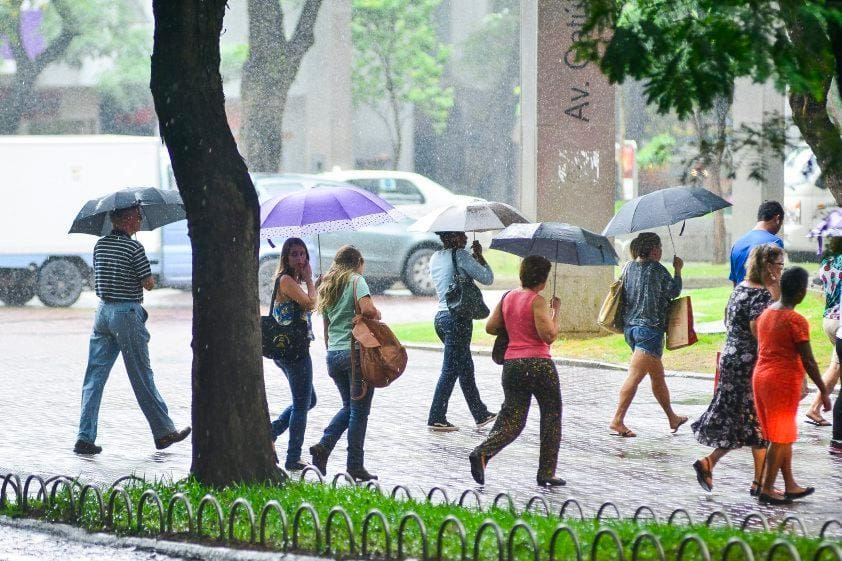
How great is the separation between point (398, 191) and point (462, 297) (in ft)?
45.1

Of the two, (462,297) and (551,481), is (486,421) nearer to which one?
(462,297)

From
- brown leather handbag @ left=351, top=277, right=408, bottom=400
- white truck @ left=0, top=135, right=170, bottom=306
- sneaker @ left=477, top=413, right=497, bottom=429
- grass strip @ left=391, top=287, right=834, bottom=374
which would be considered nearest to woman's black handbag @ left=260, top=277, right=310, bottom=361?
brown leather handbag @ left=351, top=277, right=408, bottom=400

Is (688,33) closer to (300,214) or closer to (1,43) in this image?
(300,214)

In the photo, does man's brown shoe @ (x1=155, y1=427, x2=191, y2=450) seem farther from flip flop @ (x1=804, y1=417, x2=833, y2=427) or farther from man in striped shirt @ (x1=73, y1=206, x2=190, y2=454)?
flip flop @ (x1=804, y1=417, x2=833, y2=427)

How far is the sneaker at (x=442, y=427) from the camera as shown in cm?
1121

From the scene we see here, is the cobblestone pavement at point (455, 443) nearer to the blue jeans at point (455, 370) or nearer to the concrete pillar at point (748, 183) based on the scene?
the blue jeans at point (455, 370)

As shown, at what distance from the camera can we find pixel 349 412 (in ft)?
30.4

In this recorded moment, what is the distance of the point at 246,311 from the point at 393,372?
1247 millimetres

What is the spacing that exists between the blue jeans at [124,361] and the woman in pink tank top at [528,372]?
2.63 meters

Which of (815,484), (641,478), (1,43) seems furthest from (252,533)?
(1,43)

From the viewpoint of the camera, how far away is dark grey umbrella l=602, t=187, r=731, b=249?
1062cm

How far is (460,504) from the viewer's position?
7496 mm

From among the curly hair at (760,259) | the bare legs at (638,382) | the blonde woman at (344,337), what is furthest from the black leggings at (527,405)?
the bare legs at (638,382)

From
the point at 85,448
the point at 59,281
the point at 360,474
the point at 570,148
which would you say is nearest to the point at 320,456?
the point at 360,474
